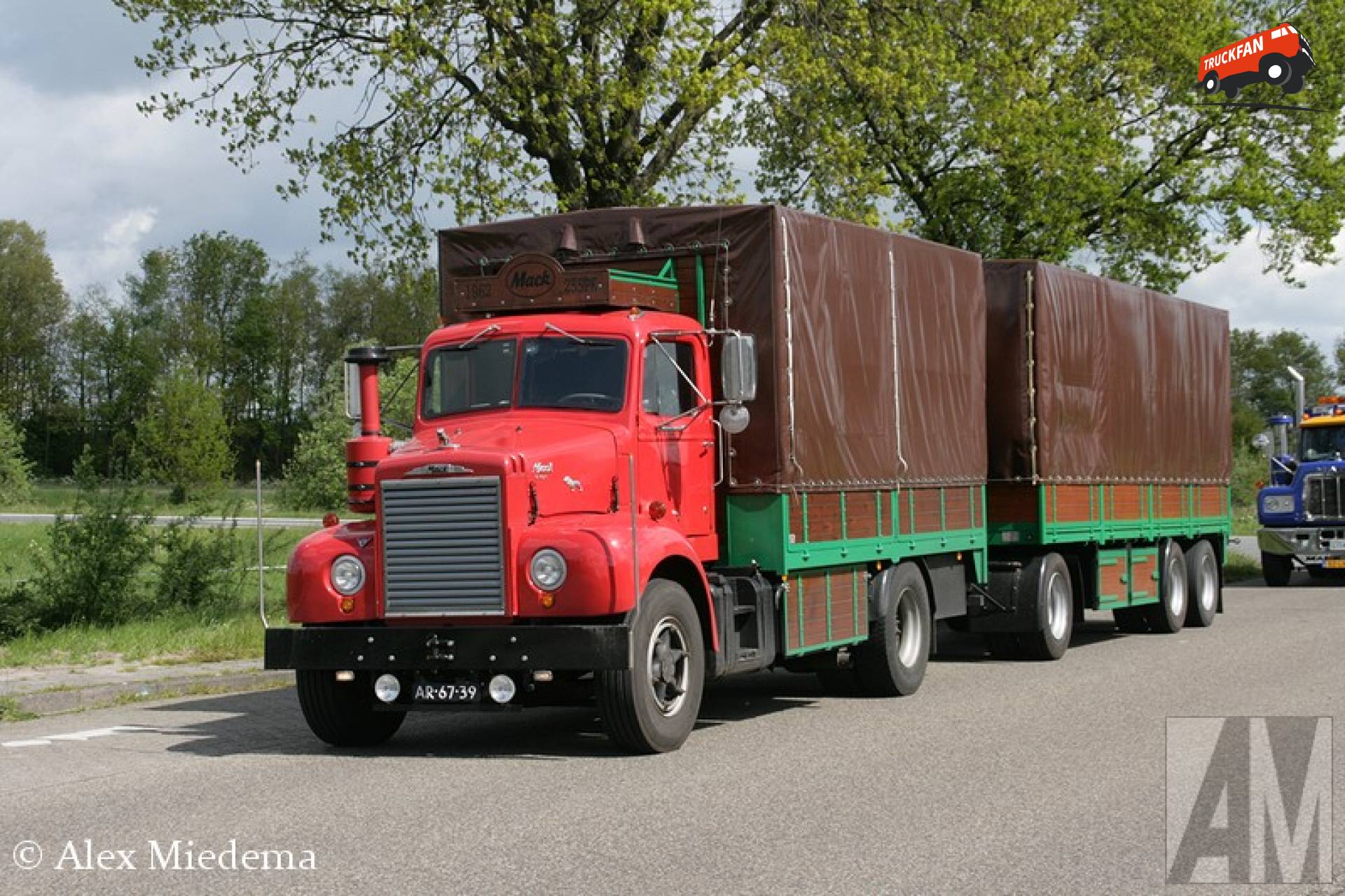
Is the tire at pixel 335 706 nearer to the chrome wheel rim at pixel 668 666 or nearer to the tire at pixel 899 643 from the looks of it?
the chrome wheel rim at pixel 668 666

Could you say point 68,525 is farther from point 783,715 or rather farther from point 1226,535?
point 1226,535

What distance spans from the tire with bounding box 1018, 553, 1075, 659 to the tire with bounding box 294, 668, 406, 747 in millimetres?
7920

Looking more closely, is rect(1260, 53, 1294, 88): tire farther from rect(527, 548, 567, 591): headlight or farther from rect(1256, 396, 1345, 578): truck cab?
rect(527, 548, 567, 591): headlight

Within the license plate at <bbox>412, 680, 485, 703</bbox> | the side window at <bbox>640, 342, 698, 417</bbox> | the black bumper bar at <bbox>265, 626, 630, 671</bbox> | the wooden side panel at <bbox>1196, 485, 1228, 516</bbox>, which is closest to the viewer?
the black bumper bar at <bbox>265, 626, 630, 671</bbox>

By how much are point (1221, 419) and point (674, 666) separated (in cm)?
1474

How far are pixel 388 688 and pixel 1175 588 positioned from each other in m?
12.9

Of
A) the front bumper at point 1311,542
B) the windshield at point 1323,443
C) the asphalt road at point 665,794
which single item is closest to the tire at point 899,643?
the asphalt road at point 665,794

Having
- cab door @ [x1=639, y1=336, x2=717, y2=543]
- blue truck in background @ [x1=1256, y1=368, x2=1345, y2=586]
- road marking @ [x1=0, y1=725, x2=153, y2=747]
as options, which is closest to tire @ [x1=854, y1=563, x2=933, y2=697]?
cab door @ [x1=639, y1=336, x2=717, y2=543]

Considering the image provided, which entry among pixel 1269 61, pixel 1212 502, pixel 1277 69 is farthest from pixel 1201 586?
pixel 1269 61

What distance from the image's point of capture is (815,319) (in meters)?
13.2

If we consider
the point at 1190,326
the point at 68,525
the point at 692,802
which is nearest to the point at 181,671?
the point at 68,525

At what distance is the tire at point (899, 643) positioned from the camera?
14008mm

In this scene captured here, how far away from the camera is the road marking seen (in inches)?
465

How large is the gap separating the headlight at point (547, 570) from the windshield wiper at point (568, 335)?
184cm
